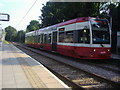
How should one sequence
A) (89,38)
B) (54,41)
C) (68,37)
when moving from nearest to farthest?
(89,38) → (68,37) → (54,41)

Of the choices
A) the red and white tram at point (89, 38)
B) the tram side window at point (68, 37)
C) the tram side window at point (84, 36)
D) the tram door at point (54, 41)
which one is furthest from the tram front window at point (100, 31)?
the tram door at point (54, 41)

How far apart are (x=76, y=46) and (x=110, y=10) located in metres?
15.9

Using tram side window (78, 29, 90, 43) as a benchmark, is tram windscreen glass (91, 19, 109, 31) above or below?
above

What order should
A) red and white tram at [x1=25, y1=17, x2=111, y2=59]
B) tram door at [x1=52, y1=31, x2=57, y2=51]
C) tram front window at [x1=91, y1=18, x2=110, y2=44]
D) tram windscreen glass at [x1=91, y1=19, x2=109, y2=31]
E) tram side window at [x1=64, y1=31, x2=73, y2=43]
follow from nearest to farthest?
red and white tram at [x1=25, y1=17, x2=111, y2=59] → tram front window at [x1=91, y1=18, x2=110, y2=44] → tram windscreen glass at [x1=91, y1=19, x2=109, y2=31] → tram side window at [x1=64, y1=31, x2=73, y2=43] → tram door at [x1=52, y1=31, x2=57, y2=51]

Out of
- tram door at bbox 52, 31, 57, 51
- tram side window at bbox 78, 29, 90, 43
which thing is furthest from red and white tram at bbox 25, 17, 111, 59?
tram door at bbox 52, 31, 57, 51

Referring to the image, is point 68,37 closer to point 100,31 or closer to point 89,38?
point 89,38

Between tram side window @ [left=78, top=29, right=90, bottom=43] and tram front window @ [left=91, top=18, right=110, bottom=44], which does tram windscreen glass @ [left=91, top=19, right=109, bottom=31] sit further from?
tram side window @ [left=78, top=29, right=90, bottom=43]

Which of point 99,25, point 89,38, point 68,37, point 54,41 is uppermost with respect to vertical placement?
point 99,25

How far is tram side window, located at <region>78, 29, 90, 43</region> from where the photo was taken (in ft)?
38.6

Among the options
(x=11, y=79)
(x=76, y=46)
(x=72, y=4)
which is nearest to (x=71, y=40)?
(x=76, y=46)

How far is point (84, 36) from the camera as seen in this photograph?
11938 millimetres

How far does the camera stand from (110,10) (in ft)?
84.5

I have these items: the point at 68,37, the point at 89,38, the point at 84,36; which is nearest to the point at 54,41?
the point at 68,37

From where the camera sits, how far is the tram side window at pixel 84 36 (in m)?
11.8
